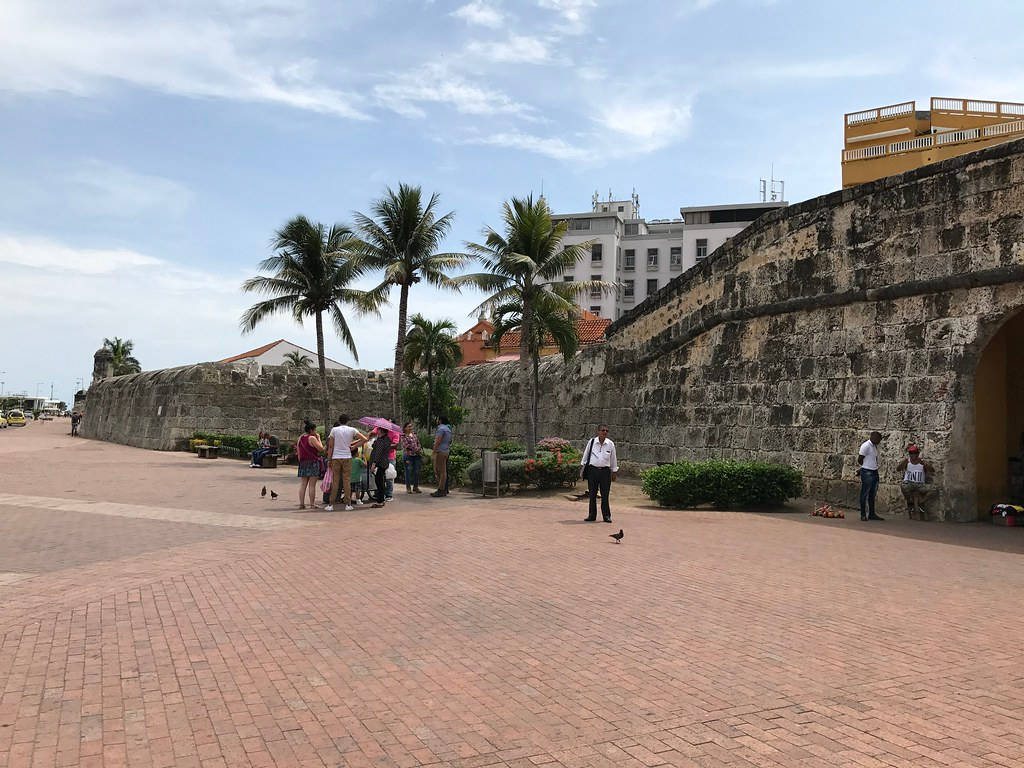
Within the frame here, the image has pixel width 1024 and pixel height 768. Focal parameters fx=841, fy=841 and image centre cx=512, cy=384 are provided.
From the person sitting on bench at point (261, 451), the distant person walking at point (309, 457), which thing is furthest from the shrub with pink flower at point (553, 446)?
the person sitting on bench at point (261, 451)

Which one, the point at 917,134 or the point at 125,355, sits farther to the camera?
the point at 125,355

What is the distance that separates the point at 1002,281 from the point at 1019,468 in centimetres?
390

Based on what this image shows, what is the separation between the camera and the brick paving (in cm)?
409

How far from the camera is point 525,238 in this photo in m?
20.8

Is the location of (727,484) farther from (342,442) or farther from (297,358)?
(297,358)

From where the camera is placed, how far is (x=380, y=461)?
14828 millimetres

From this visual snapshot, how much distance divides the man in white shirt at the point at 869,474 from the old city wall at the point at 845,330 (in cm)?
45

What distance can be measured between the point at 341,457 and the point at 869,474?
836 centimetres

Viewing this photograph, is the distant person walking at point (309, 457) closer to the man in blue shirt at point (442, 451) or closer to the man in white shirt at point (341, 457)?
the man in white shirt at point (341, 457)

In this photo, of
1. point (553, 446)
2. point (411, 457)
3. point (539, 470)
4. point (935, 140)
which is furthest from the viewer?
point (935, 140)

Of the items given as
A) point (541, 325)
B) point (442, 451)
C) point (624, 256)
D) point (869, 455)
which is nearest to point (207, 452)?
point (541, 325)

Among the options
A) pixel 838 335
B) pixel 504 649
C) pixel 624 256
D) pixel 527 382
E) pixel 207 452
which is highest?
pixel 624 256

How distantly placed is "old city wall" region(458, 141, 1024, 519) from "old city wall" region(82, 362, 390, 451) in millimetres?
16219

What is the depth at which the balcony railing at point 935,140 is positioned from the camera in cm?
2856
